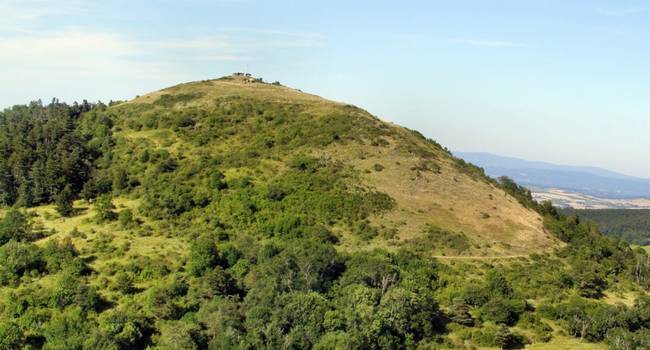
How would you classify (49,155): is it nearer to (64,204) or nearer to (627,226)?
(64,204)

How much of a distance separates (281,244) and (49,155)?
148ft

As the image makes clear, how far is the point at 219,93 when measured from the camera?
10244cm

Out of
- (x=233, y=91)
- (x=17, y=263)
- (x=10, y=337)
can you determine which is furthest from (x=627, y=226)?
(x=10, y=337)

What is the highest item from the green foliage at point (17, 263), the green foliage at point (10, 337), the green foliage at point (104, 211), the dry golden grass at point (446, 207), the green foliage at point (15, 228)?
the dry golden grass at point (446, 207)

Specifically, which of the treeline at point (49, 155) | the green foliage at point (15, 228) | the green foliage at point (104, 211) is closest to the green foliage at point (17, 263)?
the green foliage at point (15, 228)

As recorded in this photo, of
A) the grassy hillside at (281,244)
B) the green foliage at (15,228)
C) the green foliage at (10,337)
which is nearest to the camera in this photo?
the green foliage at (10,337)

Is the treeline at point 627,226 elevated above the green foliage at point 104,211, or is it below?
below

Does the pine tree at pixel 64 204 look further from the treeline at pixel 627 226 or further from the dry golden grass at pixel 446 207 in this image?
the treeline at pixel 627 226

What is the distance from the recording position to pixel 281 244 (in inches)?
2202

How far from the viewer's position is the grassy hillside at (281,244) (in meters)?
43.0

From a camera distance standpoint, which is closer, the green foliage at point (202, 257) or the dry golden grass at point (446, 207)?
the green foliage at point (202, 257)

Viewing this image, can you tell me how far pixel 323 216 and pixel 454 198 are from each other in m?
18.6

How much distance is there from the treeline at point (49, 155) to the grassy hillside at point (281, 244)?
1.06 ft

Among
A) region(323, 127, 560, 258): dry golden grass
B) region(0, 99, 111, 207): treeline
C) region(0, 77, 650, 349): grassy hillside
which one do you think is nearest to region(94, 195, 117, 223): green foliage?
region(0, 77, 650, 349): grassy hillside
